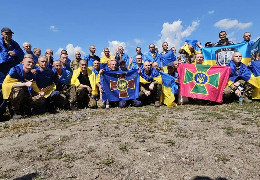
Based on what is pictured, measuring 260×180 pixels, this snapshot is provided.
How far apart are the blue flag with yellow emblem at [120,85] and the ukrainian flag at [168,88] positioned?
1.28 metres

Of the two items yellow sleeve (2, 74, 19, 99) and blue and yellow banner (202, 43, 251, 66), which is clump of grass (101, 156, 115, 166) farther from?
blue and yellow banner (202, 43, 251, 66)

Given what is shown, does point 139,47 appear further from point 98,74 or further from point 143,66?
point 98,74

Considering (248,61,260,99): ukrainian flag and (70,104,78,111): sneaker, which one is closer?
(70,104,78,111): sneaker

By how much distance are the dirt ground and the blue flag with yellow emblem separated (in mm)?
3191

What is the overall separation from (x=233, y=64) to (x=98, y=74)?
20.5 ft

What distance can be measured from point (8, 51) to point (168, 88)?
715cm

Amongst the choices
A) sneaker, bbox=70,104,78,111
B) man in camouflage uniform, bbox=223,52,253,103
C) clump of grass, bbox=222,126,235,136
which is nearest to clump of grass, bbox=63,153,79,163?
clump of grass, bbox=222,126,235,136

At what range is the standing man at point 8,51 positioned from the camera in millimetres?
9594

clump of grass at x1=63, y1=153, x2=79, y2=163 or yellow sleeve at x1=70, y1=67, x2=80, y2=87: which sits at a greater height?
yellow sleeve at x1=70, y1=67, x2=80, y2=87

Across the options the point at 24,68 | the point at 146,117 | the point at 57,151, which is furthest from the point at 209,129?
the point at 24,68

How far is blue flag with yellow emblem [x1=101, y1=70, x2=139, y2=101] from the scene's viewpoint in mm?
11227

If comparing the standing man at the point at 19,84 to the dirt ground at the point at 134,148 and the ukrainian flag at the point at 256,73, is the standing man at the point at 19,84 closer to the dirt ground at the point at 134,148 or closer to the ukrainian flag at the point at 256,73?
the dirt ground at the point at 134,148

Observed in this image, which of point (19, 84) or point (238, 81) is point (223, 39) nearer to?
point (238, 81)

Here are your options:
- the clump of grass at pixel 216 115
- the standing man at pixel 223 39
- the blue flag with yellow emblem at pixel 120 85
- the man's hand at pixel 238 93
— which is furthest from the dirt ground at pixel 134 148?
the standing man at pixel 223 39
